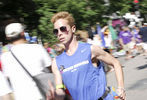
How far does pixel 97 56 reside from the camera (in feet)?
8.95

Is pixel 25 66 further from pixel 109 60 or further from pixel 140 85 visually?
pixel 140 85

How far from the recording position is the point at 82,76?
8.57 feet

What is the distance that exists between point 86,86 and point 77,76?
124 millimetres

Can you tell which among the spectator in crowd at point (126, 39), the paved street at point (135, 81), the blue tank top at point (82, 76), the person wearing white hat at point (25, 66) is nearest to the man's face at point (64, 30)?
the blue tank top at point (82, 76)

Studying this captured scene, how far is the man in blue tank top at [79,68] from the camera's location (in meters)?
2.62

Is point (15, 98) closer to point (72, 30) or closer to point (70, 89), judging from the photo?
point (70, 89)

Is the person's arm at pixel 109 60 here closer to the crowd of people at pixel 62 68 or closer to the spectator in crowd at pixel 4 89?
the crowd of people at pixel 62 68

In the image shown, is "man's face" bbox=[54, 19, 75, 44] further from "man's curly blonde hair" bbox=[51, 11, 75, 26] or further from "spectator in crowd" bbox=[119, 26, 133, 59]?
"spectator in crowd" bbox=[119, 26, 133, 59]

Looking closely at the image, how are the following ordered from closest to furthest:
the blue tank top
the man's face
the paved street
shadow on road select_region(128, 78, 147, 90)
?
Answer: the blue tank top, the man's face, the paved street, shadow on road select_region(128, 78, 147, 90)

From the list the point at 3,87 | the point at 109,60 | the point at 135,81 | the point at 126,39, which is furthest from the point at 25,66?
the point at 126,39

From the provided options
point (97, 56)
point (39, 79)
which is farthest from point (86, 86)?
point (39, 79)

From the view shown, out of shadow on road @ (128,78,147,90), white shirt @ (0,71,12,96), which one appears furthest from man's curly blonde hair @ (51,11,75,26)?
shadow on road @ (128,78,147,90)

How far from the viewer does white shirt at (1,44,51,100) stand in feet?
9.27

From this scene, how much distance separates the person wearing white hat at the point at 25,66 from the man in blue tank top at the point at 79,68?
0.19 meters
